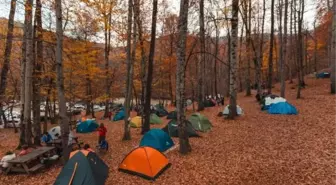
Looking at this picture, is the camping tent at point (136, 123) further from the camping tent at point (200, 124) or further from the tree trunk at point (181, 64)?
the tree trunk at point (181, 64)

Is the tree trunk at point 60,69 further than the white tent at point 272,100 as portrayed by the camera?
No

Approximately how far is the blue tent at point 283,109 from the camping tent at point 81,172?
1131cm

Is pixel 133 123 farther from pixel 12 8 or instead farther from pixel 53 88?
pixel 12 8

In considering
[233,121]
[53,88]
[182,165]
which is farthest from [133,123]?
[182,165]

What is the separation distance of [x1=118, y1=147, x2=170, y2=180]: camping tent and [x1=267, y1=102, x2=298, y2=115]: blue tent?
9.12m

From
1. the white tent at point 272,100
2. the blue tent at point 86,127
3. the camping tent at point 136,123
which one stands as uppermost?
the white tent at point 272,100

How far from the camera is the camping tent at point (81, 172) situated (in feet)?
23.0

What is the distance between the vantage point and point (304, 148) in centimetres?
875

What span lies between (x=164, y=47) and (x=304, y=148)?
23.1 meters

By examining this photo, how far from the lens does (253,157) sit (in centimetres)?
848

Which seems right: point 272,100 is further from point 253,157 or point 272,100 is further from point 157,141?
point 157,141

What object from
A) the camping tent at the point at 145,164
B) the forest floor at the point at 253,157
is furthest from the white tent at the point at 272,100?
the camping tent at the point at 145,164

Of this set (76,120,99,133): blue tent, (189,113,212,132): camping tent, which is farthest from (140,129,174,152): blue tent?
(76,120,99,133): blue tent

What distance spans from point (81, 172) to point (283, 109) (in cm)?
1210
